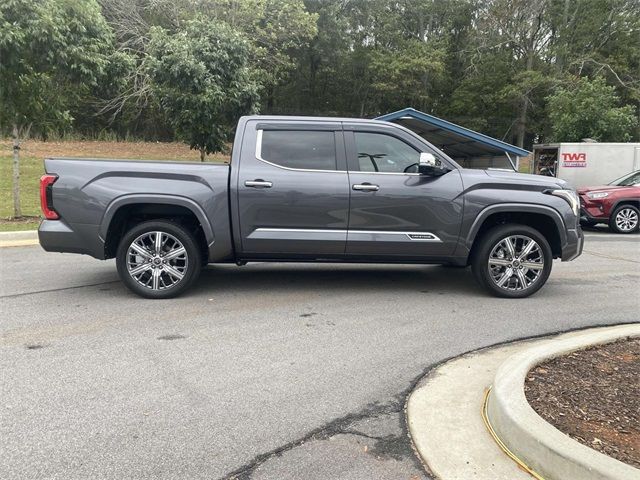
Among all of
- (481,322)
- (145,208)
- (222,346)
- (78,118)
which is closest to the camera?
(222,346)

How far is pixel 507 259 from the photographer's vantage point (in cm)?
630

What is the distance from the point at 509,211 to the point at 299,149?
251 cm

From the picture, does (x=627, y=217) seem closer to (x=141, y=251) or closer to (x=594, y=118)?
(x=594, y=118)

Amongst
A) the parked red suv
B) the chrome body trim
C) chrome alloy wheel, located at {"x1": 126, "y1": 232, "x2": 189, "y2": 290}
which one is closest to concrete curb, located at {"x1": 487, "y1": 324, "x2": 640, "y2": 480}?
the chrome body trim

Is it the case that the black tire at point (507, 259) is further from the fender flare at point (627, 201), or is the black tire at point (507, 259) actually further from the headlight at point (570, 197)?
A: the fender flare at point (627, 201)

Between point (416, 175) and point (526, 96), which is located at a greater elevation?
point (526, 96)

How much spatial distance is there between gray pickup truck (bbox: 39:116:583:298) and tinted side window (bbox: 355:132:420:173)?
12 millimetres

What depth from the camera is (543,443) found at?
280 cm

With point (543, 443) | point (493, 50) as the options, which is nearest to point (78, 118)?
point (493, 50)

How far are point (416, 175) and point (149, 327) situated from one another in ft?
10.8

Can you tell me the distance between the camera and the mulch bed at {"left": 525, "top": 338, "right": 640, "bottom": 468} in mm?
2971

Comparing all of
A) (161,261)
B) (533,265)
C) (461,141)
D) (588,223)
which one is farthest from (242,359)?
(461,141)

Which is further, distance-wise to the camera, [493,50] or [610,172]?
[493,50]

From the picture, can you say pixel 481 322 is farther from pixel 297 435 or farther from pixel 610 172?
pixel 610 172
